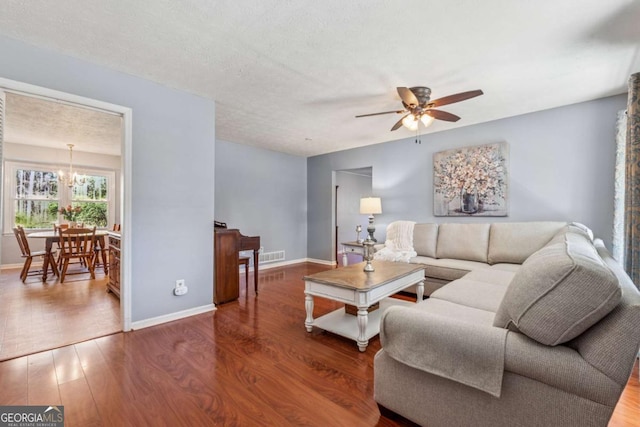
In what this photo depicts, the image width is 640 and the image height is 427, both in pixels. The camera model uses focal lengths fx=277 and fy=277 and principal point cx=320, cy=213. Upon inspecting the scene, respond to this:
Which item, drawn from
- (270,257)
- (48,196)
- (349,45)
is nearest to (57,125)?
(48,196)

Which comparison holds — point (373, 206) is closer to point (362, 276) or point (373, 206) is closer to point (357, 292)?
point (362, 276)

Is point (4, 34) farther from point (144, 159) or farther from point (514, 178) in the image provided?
point (514, 178)

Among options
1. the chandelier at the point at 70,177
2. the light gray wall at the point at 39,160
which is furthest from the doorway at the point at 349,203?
the chandelier at the point at 70,177

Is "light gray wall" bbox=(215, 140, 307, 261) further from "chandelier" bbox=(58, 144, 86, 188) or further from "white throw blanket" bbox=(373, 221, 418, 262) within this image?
"chandelier" bbox=(58, 144, 86, 188)

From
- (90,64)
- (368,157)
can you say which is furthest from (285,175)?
(90,64)

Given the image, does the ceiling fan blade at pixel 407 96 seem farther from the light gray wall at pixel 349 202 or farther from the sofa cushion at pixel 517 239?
the light gray wall at pixel 349 202

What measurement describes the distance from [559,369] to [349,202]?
6684 mm

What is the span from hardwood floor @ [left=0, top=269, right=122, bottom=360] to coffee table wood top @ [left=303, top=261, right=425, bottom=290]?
2031 mm

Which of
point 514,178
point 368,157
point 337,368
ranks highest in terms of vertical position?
point 368,157

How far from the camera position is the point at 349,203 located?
7680 mm

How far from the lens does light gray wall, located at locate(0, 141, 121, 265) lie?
17.4 feet

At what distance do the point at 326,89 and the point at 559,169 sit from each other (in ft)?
9.94

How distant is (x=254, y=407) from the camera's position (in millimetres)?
1581

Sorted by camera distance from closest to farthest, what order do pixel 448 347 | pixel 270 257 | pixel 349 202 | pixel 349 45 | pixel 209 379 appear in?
pixel 448 347 < pixel 209 379 < pixel 349 45 < pixel 270 257 < pixel 349 202
